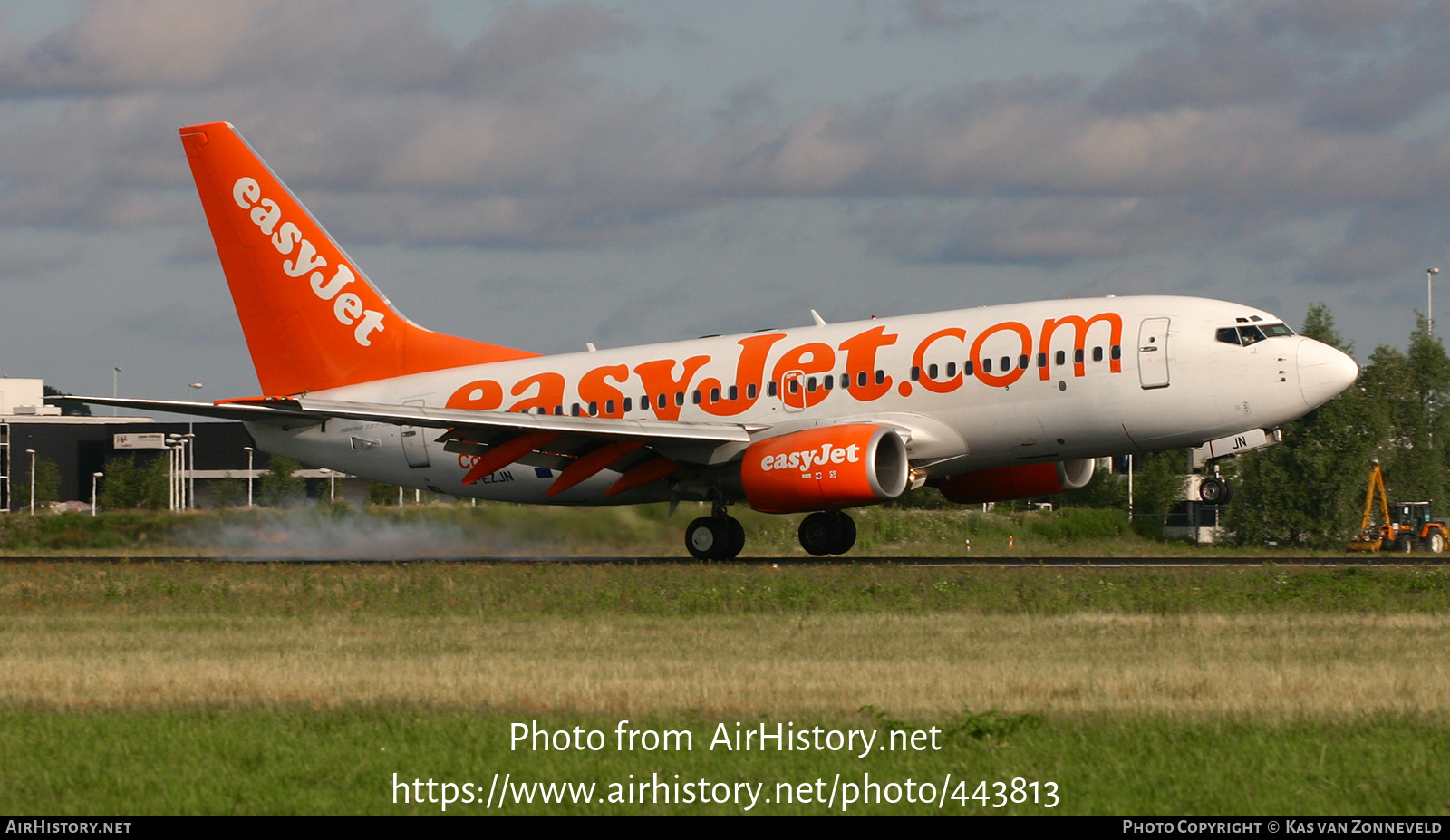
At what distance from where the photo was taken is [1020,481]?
32.4 metres

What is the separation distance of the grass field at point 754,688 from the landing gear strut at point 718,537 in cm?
768

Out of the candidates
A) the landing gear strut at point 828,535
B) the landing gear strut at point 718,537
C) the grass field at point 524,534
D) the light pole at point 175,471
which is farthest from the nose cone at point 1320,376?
the light pole at point 175,471

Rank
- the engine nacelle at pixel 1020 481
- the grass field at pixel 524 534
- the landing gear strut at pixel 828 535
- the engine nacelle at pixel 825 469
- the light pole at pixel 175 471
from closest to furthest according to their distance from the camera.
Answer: the engine nacelle at pixel 825 469 → the engine nacelle at pixel 1020 481 → the landing gear strut at pixel 828 535 → the grass field at pixel 524 534 → the light pole at pixel 175 471

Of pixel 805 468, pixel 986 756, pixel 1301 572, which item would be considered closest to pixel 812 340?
pixel 805 468

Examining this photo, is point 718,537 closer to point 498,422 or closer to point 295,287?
point 498,422

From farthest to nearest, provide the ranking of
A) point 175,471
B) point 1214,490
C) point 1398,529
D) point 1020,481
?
1. point 175,471
2. point 1398,529
3. point 1020,481
4. point 1214,490

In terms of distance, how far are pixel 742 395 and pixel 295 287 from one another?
11.5 metres

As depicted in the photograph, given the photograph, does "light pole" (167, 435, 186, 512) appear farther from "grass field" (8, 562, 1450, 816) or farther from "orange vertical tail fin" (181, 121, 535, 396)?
"grass field" (8, 562, 1450, 816)

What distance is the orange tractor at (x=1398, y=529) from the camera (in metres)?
48.8

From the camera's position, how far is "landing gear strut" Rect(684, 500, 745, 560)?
31969 millimetres

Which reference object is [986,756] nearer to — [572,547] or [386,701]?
[386,701]

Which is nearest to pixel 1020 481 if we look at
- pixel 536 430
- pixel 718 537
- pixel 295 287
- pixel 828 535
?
pixel 828 535

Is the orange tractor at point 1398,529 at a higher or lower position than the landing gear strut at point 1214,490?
lower

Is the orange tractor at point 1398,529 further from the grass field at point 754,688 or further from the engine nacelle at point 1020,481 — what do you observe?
the grass field at point 754,688
